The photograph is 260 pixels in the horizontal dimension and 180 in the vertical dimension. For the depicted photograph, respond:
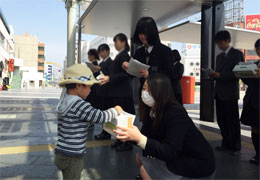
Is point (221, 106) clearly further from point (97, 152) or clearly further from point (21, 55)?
point (21, 55)

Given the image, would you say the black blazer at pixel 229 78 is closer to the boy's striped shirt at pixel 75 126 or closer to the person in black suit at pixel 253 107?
the person in black suit at pixel 253 107

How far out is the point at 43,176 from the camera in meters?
2.53

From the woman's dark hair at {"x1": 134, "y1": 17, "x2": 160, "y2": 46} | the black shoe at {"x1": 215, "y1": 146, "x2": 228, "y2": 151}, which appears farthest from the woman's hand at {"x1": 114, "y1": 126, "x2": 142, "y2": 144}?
the black shoe at {"x1": 215, "y1": 146, "x2": 228, "y2": 151}

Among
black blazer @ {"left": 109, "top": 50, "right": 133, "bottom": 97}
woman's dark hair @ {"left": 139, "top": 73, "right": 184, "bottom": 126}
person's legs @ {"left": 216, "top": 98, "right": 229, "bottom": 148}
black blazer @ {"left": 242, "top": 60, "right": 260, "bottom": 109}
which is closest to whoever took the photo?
woman's dark hair @ {"left": 139, "top": 73, "right": 184, "bottom": 126}

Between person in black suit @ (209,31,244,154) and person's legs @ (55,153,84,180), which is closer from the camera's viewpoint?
person's legs @ (55,153,84,180)

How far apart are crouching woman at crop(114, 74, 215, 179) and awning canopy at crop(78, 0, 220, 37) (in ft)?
15.3

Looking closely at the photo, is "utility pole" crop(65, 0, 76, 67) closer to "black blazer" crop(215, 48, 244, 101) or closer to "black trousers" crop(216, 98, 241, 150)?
"black blazer" crop(215, 48, 244, 101)

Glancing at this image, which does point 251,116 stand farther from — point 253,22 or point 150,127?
point 253,22

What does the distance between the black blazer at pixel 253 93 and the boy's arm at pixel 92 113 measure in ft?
7.01

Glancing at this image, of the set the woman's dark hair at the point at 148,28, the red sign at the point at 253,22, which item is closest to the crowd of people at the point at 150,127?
the woman's dark hair at the point at 148,28

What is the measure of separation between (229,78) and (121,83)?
1570mm

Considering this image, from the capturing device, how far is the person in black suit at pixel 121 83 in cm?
337

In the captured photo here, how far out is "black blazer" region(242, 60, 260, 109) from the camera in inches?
117

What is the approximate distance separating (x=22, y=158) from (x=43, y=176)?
742 millimetres
